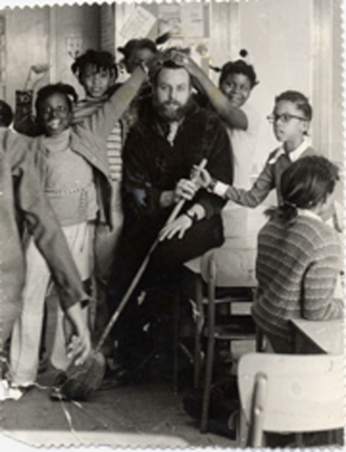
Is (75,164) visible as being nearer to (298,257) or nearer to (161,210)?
(161,210)

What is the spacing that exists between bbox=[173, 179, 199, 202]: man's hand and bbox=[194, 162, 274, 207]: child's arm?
1.1 inches

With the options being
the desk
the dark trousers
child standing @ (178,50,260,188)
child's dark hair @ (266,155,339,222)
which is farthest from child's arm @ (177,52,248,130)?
the desk

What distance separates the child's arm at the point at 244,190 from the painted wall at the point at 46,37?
0.55 meters

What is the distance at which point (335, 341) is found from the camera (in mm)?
1877

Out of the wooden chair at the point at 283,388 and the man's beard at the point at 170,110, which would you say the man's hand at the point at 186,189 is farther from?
the wooden chair at the point at 283,388

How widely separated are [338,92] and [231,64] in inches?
14.5

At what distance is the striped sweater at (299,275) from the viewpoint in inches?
76.2

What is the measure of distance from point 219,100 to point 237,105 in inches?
2.5

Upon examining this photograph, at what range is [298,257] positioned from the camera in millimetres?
1945

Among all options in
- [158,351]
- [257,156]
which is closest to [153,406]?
[158,351]

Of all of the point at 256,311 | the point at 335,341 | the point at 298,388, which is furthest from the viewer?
the point at 256,311

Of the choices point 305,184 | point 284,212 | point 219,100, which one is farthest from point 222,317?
point 219,100

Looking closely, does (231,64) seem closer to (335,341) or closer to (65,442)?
(335,341)

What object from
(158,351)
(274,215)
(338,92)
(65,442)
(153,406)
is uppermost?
(338,92)
